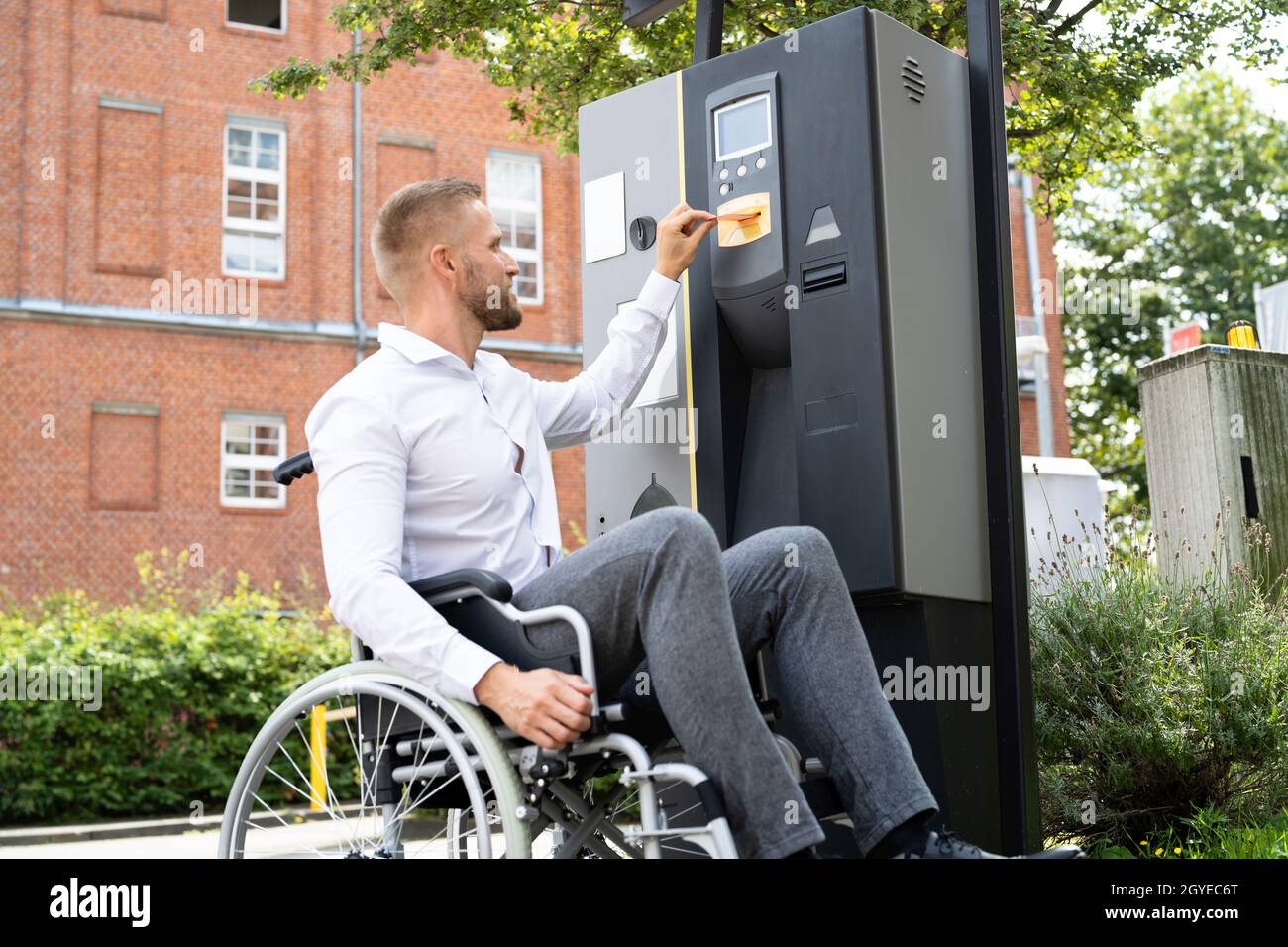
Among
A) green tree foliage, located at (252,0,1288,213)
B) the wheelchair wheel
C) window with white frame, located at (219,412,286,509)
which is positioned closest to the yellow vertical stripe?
the wheelchair wheel

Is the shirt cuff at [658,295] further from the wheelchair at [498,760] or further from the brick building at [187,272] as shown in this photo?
the brick building at [187,272]

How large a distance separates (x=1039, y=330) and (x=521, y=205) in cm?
735

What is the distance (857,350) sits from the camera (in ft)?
10.7

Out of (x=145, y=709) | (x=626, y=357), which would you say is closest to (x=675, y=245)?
(x=626, y=357)

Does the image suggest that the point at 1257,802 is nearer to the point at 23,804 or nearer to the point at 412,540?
the point at 412,540

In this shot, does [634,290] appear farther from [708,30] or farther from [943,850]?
[943,850]

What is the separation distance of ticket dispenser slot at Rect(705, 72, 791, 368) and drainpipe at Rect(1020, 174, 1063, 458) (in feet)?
47.6

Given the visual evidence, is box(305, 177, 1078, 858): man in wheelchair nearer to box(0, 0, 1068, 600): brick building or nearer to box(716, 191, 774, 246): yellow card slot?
box(716, 191, 774, 246): yellow card slot

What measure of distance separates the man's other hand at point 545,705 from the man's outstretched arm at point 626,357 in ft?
3.19

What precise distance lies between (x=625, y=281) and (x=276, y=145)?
589 inches

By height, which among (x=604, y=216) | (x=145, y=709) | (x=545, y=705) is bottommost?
(x=145, y=709)

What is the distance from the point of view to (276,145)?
17750 mm

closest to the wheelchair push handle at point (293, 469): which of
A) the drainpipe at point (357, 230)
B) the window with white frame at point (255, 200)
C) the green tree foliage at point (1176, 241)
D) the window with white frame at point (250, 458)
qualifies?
the window with white frame at point (250, 458)

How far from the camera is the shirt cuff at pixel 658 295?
3.35m
